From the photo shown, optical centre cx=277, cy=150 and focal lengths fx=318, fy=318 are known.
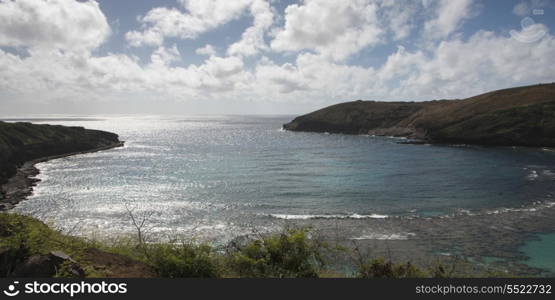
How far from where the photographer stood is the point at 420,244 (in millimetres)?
27922

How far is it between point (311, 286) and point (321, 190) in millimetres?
41678

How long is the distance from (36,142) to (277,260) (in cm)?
11486

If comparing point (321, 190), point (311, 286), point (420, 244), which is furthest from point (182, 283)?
point (321, 190)

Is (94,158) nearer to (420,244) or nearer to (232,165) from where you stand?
(232,165)

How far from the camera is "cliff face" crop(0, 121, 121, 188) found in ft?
265

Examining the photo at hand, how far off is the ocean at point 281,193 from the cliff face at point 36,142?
8.73 m

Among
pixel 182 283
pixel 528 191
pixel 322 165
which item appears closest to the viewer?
pixel 182 283

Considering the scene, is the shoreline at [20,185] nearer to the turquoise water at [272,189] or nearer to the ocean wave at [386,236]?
the turquoise water at [272,189]

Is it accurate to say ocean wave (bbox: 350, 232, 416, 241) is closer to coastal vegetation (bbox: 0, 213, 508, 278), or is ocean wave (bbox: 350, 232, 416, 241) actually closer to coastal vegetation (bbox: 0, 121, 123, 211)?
coastal vegetation (bbox: 0, 213, 508, 278)

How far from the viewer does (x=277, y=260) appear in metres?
13.1

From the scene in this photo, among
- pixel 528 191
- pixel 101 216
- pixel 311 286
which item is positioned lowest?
pixel 101 216

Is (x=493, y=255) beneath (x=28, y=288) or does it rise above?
beneath

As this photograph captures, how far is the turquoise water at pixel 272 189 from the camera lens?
3825 centimetres

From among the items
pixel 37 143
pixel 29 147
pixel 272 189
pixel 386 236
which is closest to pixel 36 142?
pixel 37 143
